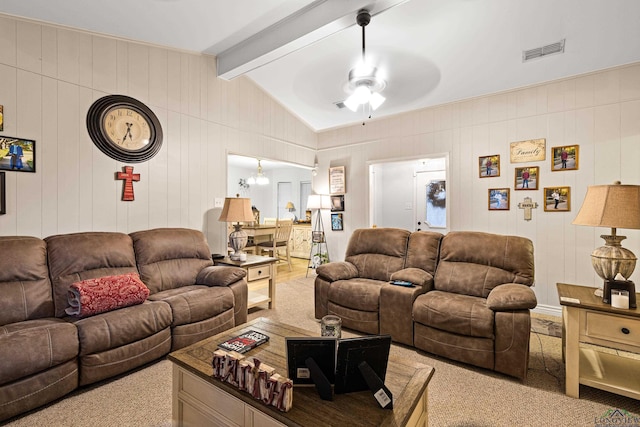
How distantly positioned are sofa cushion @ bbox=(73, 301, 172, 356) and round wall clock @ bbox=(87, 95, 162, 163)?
64.9 inches

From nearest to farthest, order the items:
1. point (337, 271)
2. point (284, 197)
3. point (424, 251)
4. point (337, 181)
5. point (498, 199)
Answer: point (424, 251), point (337, 271), point (498, 199), point (337, 181), point (284, 197)

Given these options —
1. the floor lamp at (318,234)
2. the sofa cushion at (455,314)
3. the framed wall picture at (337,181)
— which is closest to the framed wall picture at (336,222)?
the floor lamp at (318,234)

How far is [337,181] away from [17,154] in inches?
163

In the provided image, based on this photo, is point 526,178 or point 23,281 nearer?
point 23,281

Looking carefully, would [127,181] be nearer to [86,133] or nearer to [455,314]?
A: [86,133]

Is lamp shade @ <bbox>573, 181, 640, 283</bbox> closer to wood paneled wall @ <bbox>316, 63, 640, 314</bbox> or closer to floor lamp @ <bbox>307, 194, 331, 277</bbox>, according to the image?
wood paneled wall @ <bbox>316, 63, 640, 314</bbox>

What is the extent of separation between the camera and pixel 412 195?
608 cm

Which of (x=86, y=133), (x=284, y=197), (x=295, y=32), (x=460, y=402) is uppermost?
(x=295, y=32)

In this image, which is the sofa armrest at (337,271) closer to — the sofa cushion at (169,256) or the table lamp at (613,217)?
the sofa cushion at (169,256)

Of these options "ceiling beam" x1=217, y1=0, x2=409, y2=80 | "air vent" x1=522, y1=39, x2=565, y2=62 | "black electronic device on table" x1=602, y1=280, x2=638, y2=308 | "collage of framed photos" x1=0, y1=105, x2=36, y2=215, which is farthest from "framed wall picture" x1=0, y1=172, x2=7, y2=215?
"air vent" x1=522, y1=39, x2=565, y2=62

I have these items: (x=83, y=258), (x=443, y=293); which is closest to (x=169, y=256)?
(x=83, y=258)

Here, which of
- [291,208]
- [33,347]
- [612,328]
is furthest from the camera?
[291,208]

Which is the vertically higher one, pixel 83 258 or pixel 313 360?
pixel 83 258

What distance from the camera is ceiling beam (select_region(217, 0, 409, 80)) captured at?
2.57 metres
